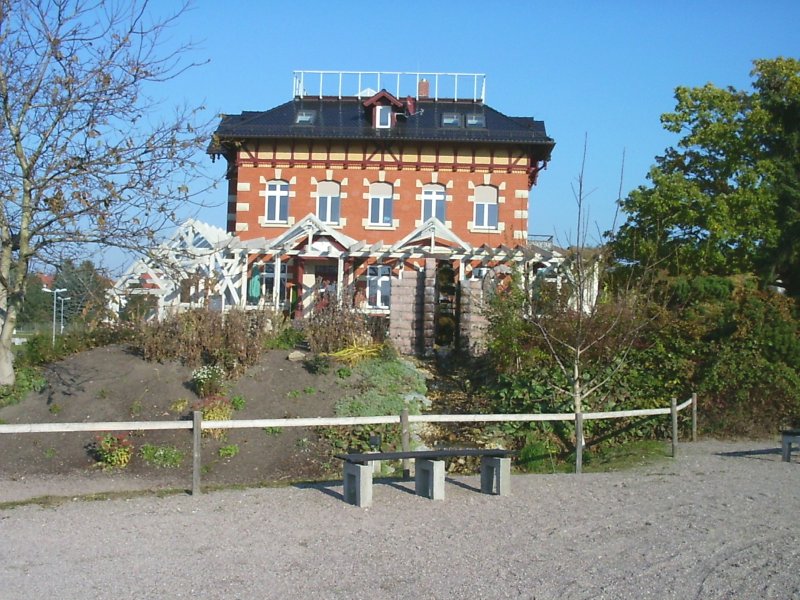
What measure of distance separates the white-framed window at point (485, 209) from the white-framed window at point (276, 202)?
671cm

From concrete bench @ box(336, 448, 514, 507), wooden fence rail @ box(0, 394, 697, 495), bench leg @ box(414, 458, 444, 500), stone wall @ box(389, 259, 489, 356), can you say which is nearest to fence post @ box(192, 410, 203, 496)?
wooden fence rail @ box(0, 394, 697, 495)

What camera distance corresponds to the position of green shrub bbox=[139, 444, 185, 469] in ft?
47.3

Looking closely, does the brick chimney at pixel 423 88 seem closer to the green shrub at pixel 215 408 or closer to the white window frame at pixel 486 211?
the white window frame at pixel 486 211

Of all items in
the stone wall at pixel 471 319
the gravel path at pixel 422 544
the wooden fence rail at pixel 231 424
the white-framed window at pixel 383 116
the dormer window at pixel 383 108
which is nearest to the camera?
the gravel path at pixel 422 544

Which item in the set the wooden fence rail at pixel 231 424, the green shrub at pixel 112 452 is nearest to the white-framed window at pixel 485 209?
the wooden fence rail at pixel 231 424

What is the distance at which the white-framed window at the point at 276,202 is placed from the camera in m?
33.1

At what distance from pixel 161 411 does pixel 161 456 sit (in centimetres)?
183

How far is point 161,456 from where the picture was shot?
14.6 metres

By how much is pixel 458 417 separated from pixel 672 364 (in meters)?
6.46

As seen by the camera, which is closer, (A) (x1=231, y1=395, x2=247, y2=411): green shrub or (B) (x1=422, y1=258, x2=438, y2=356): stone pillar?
(A) (x1=231, y1=395, x2=247, y2=411): green shrub

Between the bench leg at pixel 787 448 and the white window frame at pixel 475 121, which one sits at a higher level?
the white window frame at pixel 475 121

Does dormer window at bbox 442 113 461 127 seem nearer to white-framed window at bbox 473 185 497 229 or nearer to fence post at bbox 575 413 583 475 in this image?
white-framed window at bbox 473 185 497 229

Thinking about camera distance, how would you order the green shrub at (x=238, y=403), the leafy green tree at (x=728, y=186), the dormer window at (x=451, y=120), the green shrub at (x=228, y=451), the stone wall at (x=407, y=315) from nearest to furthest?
the green shrub at (x=228, y=451), the green shrub at (x=238, y=403), the stone wall at (x=407, y=315), the leafy green tree at (x=728, y=186), the dormer window at (x=451, y=120)

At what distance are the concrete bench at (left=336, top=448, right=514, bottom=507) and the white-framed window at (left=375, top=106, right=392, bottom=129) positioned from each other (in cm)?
2462
